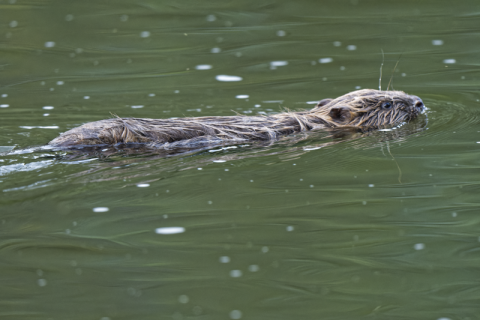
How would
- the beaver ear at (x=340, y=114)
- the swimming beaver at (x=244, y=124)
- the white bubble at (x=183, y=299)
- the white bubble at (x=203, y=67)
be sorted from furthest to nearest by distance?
1. the white bubble at (x=203, y=67)
2. the beaver ear at (x=340, y=114)
3. the swimming beaver at (x=244, y=124)
4. the white bubble at (x=183, y=299)

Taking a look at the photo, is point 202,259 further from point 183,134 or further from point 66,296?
point 183,134

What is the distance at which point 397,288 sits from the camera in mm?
3973

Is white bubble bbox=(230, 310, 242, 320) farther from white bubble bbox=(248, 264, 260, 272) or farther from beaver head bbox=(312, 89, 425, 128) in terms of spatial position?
beaver head bbox=(312, 89, 425, 128)

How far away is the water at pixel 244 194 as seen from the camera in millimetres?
3922

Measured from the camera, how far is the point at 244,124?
270 inches

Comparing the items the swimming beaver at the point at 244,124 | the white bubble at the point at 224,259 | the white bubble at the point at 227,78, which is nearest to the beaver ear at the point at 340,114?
the swimming beaver at the point at 244,124

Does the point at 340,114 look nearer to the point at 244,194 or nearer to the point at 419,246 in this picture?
the point at 244,194

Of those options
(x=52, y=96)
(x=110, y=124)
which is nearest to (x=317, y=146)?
(x=110, y=124)

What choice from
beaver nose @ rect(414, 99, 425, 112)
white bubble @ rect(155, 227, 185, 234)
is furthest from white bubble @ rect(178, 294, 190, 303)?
beaver nose @ rect(414, 99, 425, 112)

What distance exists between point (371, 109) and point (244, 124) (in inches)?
60.1

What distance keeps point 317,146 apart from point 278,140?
0.45 metres

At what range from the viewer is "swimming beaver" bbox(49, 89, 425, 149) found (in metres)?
6.44

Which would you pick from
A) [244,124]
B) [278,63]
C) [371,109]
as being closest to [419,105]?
[371,109]

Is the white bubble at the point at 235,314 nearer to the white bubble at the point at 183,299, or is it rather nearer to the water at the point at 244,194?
the water at the point at 244,194
